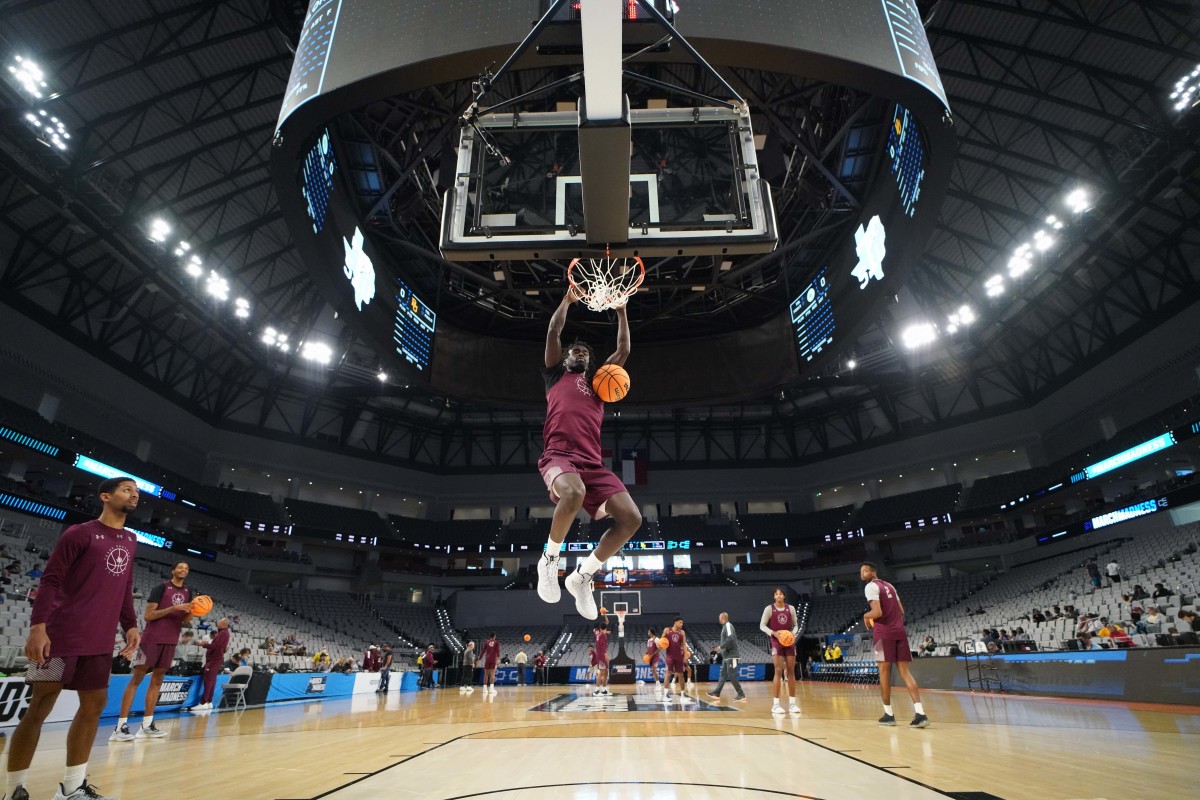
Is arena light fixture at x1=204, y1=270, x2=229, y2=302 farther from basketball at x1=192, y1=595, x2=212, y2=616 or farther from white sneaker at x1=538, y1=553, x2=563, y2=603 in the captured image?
white sneaker at x1=538, y1=553, x2=563, y2=603

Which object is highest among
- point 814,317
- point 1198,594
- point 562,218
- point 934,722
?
point 814,317

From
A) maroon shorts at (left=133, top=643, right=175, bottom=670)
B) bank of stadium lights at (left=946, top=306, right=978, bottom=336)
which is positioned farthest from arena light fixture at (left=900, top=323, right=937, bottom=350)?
maroon shorts at (left=133, top=643, right=175, bottom=670)

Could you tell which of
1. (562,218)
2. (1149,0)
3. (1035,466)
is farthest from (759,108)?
(1035,466)

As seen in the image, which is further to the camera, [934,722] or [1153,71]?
[1153,71]

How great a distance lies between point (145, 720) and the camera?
6.78 m

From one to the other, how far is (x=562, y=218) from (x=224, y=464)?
32.6m

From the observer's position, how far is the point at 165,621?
23.4ft

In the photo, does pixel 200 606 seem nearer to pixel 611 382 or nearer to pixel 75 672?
pixel 75 672

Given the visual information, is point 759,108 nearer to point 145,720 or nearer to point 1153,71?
point 1153,71

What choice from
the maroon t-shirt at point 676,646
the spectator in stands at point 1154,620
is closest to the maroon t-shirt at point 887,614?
the maroon t-shirt at point 676,646

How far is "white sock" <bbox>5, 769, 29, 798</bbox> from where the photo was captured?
11.2ft

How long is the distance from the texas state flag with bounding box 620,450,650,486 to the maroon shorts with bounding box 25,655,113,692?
27979 mm

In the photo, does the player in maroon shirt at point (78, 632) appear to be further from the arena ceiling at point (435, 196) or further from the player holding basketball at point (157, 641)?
the arena ceiling at point (435, 196)

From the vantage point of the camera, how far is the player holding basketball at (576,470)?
4.47m
